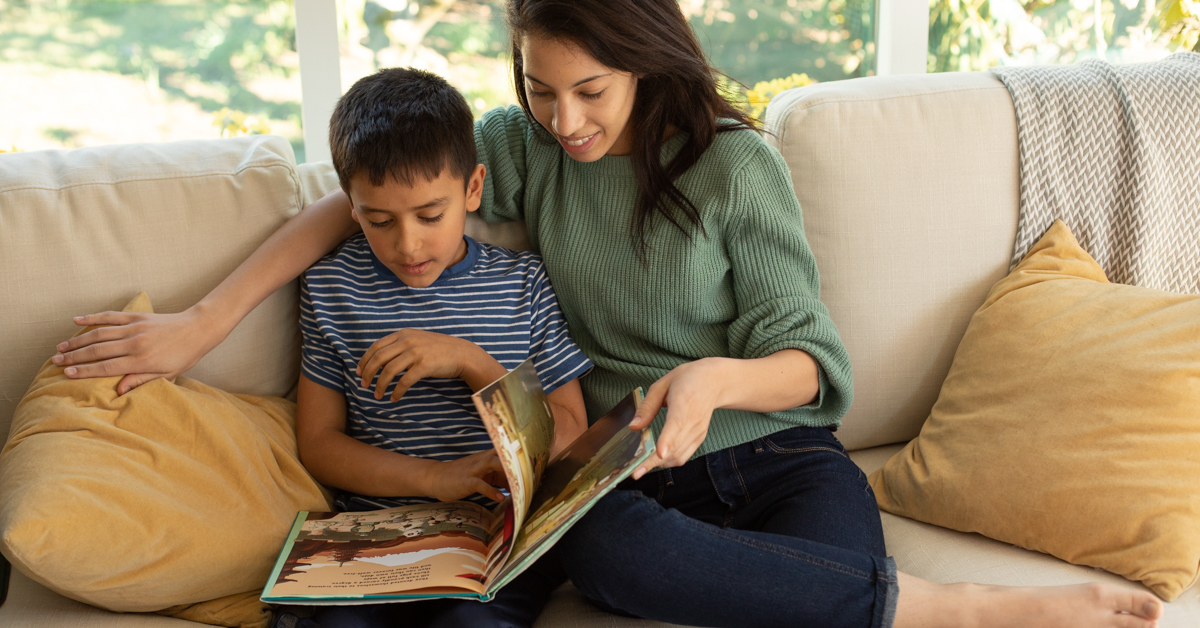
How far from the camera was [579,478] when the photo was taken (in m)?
0.95

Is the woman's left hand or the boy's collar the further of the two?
the boy's collar

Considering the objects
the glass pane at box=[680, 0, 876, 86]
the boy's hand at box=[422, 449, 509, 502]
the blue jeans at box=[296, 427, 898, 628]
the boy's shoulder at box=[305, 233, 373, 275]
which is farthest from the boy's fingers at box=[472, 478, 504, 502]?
the glass pane at box=[680, 0, 876, 86]

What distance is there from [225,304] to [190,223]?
6.4 inches

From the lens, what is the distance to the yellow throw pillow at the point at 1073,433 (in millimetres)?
1070

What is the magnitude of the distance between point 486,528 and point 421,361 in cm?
23

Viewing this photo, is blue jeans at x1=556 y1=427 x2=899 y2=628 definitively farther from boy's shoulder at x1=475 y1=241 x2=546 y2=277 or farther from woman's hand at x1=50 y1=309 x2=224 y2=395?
woman's hand at x1=50 y1=309 x2=224 y2=395

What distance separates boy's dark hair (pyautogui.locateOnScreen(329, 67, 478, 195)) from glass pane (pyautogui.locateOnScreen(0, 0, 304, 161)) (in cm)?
95

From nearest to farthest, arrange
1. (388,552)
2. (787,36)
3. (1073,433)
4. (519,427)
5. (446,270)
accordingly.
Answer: (519,427) → (388,552) → (1073,433) → (446,270) → (787,36)

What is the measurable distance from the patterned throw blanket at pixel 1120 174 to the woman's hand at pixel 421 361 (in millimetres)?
902

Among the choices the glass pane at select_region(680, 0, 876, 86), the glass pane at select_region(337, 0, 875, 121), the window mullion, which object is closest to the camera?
the window mullion

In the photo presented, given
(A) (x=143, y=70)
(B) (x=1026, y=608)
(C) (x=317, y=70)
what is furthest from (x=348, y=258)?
(A) (x=143, y=70)

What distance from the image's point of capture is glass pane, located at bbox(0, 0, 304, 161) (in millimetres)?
1916

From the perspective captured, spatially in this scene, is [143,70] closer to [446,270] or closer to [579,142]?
[446,270]

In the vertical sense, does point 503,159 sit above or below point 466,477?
above
